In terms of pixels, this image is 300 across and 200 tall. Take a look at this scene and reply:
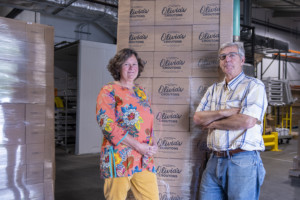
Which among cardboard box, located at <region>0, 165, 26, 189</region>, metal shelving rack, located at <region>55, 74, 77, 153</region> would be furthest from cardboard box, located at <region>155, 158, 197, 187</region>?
metal shelving rack, located at <region>55, 74, 77, 153</region>

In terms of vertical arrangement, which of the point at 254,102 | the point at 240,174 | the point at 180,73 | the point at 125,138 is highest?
the point at 180,73

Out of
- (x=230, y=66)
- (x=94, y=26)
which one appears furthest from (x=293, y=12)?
(x=230, y=66)

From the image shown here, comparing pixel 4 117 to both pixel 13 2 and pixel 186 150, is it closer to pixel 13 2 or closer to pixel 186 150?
pixel 186 150

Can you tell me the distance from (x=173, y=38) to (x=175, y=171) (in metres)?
1.20

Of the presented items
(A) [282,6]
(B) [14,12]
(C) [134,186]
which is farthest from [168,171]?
(A) [282,6]

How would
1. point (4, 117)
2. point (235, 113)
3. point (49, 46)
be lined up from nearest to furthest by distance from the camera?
point (235, 113)
point (4, 117)
point (49, 46)

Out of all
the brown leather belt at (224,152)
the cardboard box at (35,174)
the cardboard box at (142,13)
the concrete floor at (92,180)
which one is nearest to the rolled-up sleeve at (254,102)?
the brown leather belt at (224,152)

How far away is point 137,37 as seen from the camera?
2568 mm

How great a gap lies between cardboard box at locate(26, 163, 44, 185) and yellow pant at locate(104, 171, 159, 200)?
152cm

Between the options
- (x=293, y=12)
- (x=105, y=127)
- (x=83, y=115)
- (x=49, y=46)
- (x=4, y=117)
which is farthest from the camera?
(x=293, y=12)

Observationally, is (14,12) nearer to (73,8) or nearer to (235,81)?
(73,8)

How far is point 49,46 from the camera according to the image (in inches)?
121

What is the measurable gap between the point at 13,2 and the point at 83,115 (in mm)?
3069

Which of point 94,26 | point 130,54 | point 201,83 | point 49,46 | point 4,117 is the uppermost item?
point 94,26
